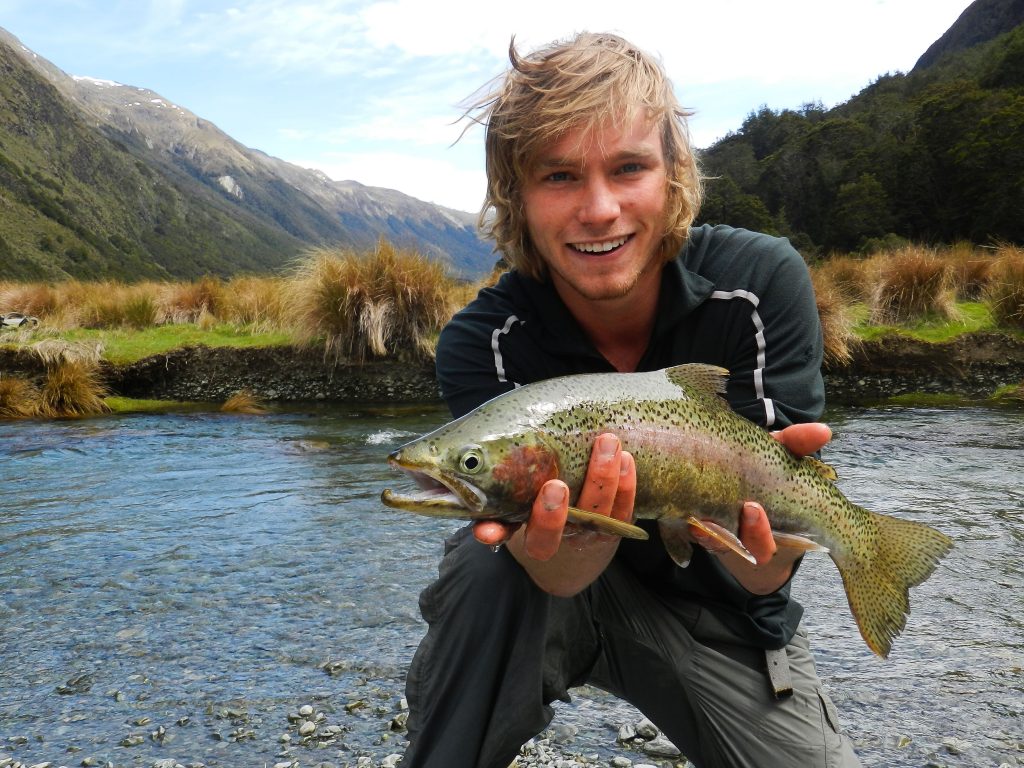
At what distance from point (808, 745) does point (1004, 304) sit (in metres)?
11.1

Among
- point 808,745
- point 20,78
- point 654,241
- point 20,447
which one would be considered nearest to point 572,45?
Result: point 654,241

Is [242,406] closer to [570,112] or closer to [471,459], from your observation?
[570,112]

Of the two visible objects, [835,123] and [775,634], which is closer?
[775,634]

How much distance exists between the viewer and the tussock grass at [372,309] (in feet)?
38.4

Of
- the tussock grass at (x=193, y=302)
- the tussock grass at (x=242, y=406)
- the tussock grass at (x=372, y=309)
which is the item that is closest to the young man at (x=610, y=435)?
the tussock grass at (x=372, y=309)

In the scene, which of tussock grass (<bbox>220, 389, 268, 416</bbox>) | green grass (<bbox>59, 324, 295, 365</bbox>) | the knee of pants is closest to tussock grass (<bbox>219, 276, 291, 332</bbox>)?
green grass (<bbox>59, 324, 295, 365</bbox>)

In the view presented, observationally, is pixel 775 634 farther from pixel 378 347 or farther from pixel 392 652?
pixel 378 347

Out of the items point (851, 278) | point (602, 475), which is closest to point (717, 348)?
point (602, 475)

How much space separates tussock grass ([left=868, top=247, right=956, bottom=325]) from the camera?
39.1 ft

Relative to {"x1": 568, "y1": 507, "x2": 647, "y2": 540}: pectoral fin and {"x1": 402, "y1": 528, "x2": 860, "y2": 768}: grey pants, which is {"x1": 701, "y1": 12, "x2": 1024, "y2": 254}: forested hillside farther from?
{"x1": 568, "y1": 507, "x2": 647, "y2": 540}: pectoral fin

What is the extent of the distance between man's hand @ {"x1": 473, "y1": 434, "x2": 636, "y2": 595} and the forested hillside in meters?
30.4

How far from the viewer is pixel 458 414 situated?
3072 millimetres

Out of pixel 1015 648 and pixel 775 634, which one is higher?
pixel 775 634

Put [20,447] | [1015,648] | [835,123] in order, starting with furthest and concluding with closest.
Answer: [835,123] < [20,447] < [1015,648]
